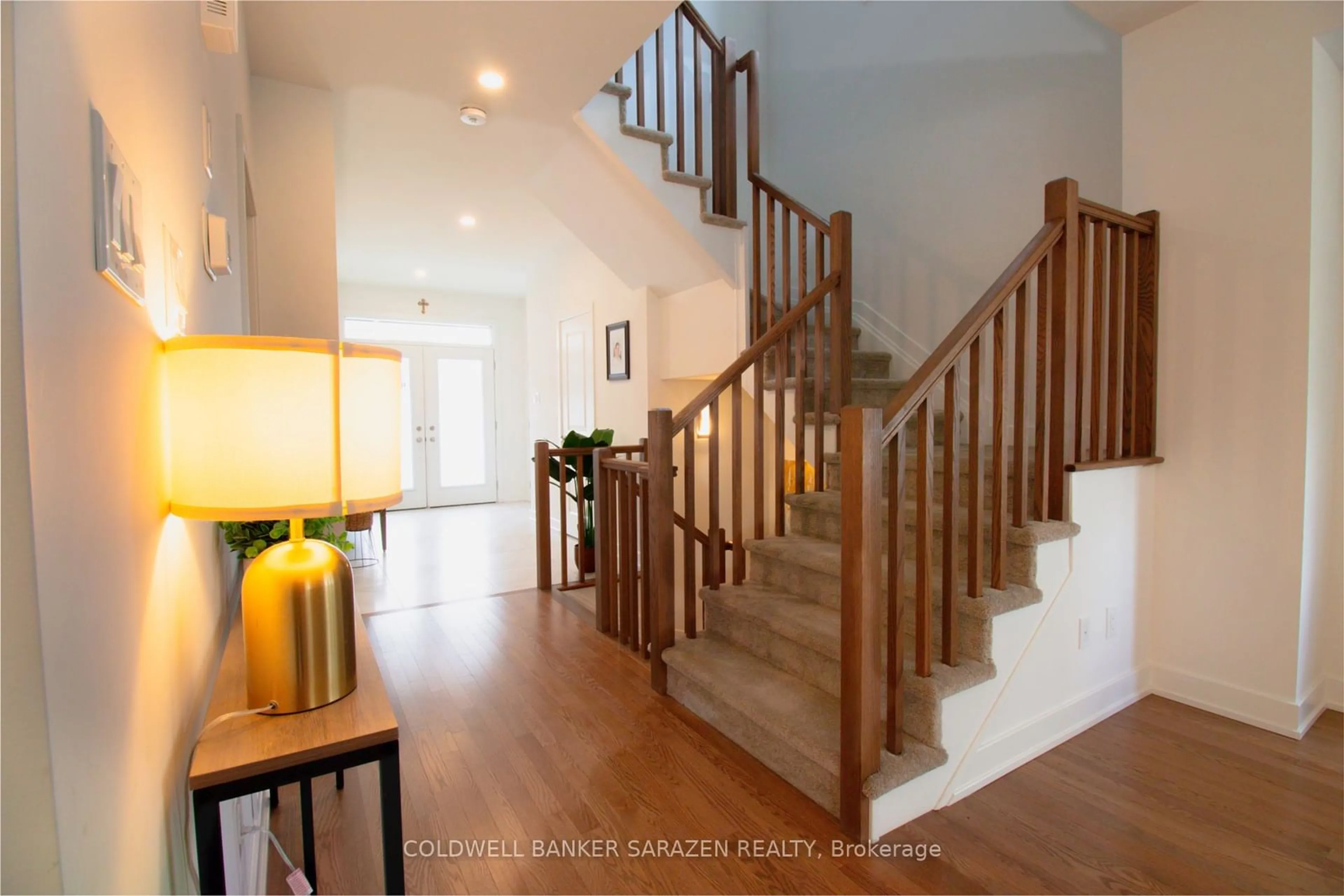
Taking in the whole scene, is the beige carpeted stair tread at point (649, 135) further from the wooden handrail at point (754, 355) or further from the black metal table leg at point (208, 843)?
the black metal table leg at point (208, 843)

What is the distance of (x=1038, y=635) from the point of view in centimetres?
209

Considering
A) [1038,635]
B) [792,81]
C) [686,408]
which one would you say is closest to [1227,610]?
[1038,635]

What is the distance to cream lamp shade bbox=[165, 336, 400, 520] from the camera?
849mm

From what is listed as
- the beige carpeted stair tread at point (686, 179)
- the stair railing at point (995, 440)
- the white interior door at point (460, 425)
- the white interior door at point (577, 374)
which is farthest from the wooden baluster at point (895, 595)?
the white interior door at point (460, 425)

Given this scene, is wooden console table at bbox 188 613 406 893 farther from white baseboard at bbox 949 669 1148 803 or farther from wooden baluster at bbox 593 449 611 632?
wooden baluster at bbox 593 449 611 632

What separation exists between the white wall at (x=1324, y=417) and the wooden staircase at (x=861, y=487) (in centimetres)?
46

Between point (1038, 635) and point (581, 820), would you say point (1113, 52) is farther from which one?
point (581, 820)

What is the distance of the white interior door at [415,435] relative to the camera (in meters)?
7.74

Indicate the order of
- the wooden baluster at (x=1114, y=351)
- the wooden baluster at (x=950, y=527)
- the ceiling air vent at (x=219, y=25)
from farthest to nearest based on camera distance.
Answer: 1. the wooden baluster at (x=1114, y=351)
2. the wooden baluster at (x=950, y=527)
3. the ceiling air vent at (x=219, y=25)

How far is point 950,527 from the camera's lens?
1.84 m

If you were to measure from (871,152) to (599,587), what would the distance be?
3.25 meters

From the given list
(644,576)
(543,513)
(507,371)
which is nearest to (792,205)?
(644,576)

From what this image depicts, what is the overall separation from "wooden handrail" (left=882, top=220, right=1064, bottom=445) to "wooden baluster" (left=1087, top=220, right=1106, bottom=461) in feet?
1.04

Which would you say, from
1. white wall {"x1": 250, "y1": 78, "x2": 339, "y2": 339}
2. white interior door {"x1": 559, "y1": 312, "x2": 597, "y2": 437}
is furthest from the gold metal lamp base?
white interior door {"x1": 559, "y1": 312, "x2": 597, "y2": 437}
